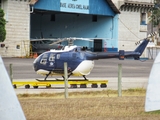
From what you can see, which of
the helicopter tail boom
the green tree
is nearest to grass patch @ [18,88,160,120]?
the helicopter tail boom

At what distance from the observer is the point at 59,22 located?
8019 cm

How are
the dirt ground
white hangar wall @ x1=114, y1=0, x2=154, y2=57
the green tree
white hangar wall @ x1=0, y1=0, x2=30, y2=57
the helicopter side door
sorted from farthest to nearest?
white hangar wall @ x1=114, y1=0, x2=154, y2=57
white hangar wall @ x1=0, y1=0, x2=30, y2=57
the green tree
the helicopter side door
the dirt ground

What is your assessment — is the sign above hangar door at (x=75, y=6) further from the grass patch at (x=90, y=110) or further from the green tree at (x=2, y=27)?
the grass patch at (x=90, y=110)

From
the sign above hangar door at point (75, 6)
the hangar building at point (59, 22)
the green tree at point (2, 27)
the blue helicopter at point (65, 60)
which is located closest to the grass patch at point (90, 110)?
the blue helicopter at point (65, 60)

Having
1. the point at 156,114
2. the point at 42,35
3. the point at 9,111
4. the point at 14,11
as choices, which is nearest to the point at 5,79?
the point at 9,111

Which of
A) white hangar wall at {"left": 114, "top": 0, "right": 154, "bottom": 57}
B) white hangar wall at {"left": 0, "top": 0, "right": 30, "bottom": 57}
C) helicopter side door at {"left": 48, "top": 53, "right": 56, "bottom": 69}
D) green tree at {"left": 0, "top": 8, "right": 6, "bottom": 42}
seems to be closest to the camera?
helicopter side door at {"left": 48, "top": 53, "right": 56, "bottom": 69}

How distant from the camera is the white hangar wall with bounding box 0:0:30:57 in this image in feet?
218

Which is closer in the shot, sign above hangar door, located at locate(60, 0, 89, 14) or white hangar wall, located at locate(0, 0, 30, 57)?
white hangar wall, located at locate(0, 0, 30, 57)

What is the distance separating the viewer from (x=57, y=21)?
3157 inches

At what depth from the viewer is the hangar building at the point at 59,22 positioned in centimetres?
6738

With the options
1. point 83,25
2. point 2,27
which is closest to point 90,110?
point 2,27

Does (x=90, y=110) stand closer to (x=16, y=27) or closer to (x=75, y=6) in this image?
(x=16, y=27)

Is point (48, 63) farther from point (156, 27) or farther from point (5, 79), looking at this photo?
point (156, 27)

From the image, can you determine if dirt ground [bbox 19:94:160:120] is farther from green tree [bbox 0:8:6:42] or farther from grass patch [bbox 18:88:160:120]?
green tree [bbox 0:8:6:42]
